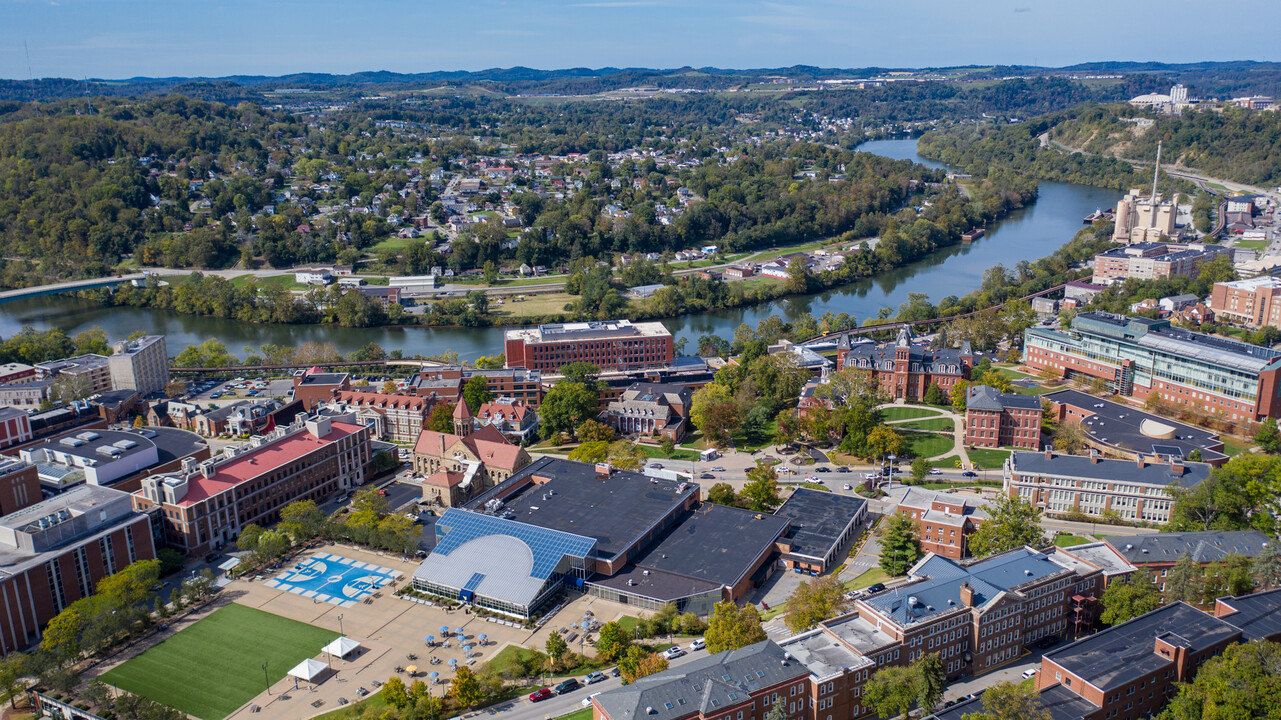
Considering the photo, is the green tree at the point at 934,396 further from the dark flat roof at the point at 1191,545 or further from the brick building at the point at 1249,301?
the brick building at the point at 1249,301

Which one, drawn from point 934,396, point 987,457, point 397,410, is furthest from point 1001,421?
point 397,410

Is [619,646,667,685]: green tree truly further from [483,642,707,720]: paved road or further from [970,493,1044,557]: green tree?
[970,493,1044,557]: green tree

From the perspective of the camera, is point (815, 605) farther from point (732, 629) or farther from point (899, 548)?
point (899, 548)

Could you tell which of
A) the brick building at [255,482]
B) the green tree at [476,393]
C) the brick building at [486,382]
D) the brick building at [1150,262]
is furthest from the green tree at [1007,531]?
the brick building at [1150,262]

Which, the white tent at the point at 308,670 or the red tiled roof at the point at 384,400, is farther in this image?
the red tiled roof at the point at 384,400

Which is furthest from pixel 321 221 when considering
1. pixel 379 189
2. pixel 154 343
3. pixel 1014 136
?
pixel 1014 136

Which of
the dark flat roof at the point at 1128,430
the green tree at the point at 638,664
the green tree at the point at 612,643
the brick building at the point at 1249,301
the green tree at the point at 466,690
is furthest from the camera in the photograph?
the brick building at the point at 1249,301

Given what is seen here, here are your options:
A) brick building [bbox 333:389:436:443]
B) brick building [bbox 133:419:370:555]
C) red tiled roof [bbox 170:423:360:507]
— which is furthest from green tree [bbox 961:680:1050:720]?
→ brick building [bbox 333:389:436:443]
